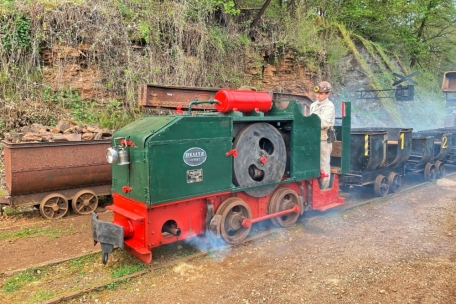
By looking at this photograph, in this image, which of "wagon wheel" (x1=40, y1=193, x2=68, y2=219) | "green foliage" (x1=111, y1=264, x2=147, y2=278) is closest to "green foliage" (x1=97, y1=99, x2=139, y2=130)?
"wagon wheel" (x1=40, y1=193, x2=68, y2=219)

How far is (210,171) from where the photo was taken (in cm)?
480

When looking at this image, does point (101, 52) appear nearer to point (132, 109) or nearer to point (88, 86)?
point (88, 86)

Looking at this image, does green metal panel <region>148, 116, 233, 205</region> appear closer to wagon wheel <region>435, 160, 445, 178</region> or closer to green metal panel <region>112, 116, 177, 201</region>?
green metal panel <region>112, 116, 177, 201</region>

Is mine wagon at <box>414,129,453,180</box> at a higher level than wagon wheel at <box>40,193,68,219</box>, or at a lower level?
higher

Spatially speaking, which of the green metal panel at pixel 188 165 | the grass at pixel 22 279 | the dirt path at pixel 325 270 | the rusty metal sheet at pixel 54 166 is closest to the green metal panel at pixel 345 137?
the dirt path at pixel 325 270

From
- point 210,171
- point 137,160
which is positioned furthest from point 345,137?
point 137,160

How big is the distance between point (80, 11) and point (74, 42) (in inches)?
38.2

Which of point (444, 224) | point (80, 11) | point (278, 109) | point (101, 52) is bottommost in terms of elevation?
point (444, 224)

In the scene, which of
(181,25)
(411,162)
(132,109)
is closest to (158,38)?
(181,25)

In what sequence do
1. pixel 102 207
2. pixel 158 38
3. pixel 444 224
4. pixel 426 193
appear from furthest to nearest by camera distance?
pixel 158 38
pixel 426 193
pixel 102 207
pixel 444 224

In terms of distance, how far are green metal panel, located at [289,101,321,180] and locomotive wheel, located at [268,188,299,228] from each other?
343mm

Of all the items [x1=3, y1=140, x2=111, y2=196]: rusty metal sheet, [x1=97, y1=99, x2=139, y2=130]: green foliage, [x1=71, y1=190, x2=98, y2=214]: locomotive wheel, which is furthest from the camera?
[x1=97, y1=99, x2=139, y2=130]: green foliage

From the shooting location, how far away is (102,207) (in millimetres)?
7438

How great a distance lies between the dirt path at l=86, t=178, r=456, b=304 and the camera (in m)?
3.87
